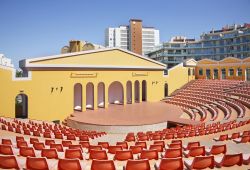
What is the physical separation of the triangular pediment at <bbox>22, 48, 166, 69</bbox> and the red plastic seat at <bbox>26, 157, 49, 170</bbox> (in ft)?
79.8

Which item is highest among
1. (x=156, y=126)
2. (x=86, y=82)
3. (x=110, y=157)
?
(x=86, y=82)

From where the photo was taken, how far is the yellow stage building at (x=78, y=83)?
30.2m

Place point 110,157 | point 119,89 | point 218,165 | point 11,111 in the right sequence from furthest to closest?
1. point 119,89
2. point 11,111
3. point 110,157
4. point 218,165

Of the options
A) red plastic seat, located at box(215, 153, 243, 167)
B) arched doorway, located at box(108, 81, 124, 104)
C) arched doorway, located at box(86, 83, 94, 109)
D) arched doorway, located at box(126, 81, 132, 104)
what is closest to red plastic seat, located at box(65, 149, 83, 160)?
red plastic seat, located at box(215, 153, 243, 167)

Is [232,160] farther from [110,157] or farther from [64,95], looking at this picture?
[64,95]

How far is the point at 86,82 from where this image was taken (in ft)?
119

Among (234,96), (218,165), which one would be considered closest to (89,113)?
(234,96)

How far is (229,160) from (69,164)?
16.7 ft

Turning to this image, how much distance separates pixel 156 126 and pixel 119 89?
1714 cm

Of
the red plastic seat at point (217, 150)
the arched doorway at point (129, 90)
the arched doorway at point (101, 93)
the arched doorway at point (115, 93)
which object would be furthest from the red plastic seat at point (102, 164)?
the arched doorway at point (129, 90)

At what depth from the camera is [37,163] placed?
7.71m

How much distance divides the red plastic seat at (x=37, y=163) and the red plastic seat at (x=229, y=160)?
5449 mm

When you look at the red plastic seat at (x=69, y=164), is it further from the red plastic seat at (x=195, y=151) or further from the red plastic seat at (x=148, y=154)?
the red plastic seat at (x=195, y=151)

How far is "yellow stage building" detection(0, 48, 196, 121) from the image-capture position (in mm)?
30250
